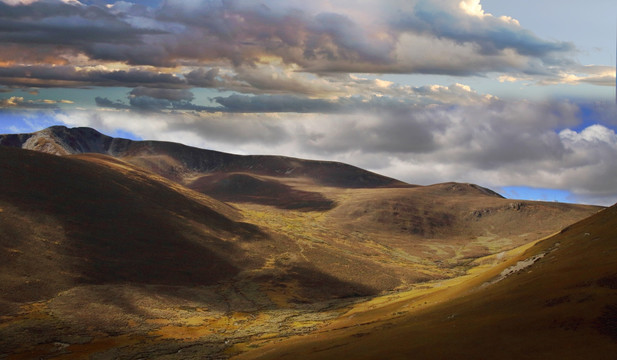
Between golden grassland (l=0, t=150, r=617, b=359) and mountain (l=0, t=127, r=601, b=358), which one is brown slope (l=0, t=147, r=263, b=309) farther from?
golden grassland (l=0, t=150, r=617, b=359)

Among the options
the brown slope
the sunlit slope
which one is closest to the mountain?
the brown slope

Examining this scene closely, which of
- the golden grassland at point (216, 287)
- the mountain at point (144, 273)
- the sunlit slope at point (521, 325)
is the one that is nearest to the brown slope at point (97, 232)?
the mountain at point (144, 273)

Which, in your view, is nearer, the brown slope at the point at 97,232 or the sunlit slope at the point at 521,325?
the sunlit slope at the point at 521,325

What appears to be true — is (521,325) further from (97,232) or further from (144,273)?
(97,232)

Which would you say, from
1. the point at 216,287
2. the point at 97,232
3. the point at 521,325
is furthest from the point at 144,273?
the point at 521,325

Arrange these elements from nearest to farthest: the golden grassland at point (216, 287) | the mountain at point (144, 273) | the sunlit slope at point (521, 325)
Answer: the sunlit slope at point (521, 325) < the golden grassland at point (216, 287) < the mountain at point (144, 273)

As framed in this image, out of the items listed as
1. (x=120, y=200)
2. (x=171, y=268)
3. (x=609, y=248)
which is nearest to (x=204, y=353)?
(x=609, y=248)

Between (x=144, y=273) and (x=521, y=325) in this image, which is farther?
(x=144, y=273)

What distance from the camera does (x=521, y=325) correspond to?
141 ft

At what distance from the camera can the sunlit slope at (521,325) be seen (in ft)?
125

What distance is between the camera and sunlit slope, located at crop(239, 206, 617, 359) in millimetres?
38062

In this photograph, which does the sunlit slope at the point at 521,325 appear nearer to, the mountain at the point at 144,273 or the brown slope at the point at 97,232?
the mountain at the point at 144,273

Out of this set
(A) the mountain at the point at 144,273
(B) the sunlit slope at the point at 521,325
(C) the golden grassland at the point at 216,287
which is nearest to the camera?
(B) the sunlit slope at the point at 521,325

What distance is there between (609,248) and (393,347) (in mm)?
30201
